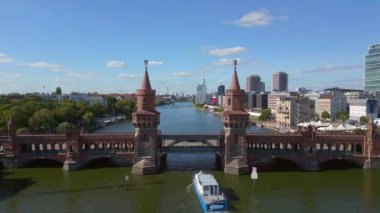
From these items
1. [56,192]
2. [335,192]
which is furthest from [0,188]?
[335,192]

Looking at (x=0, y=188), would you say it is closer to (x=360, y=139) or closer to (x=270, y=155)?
(x=270, y=155)

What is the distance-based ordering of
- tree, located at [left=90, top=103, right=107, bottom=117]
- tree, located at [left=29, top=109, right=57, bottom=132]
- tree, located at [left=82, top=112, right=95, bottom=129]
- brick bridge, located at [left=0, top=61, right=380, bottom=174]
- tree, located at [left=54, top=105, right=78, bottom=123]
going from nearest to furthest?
brick bridge, located at [left=0, top=61, right=380, bottom=174]
tree, located at [left=29, top=109, right=57, bottom=132]
tree, located at [left=54, top=105, right=78, bottom=123]
tree, located at [left=82, top=112, right=95, bottom=129]
tree, located at [left=90, top=103, right=107, bottom=117]

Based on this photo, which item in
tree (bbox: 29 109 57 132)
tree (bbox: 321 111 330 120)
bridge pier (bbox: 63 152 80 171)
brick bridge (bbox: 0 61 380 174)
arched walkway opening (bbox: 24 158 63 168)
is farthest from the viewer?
tree (bbox: 321 111 330 120)

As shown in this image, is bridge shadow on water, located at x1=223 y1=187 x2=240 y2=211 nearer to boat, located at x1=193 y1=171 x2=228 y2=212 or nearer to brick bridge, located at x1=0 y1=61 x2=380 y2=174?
boat, located at x1=193 y1=171 x2=228 y2=212

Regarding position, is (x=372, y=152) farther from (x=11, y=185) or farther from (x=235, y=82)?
(x=11, y=185)

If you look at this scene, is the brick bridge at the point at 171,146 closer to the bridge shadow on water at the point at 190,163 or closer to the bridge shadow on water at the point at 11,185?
the bridge shadow on water at the point at 190,163

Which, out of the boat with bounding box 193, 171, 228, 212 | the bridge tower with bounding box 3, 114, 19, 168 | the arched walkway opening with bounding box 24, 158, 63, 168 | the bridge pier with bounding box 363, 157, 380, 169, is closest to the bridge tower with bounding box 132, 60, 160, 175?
the boat with bounding box 193, 171, 228, 212
